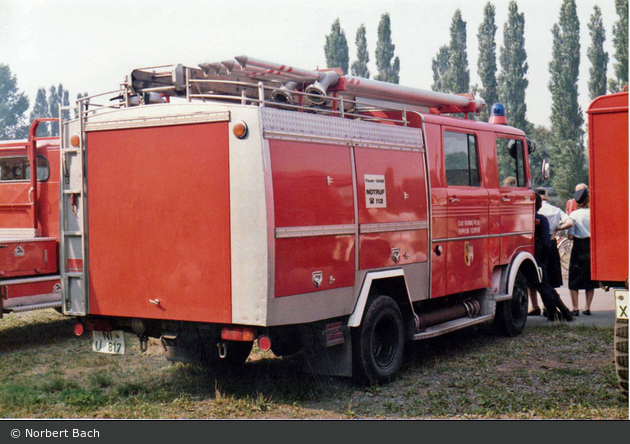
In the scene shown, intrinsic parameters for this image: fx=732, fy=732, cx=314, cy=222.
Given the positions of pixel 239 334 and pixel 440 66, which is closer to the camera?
pixel 239 334

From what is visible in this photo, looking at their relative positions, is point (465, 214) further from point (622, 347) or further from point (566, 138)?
point (566, 138)

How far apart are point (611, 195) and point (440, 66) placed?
1740 centimetres

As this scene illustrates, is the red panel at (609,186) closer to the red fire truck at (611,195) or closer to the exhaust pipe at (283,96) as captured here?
the red fire truck at (611,195)

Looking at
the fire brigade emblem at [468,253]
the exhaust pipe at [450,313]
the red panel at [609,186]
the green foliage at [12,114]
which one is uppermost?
the green foliage at [12,114]

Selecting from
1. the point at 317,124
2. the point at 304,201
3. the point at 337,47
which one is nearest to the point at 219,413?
the point at 304,201

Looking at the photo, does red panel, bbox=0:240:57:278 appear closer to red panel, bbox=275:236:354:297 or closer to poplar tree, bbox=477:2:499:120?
red panel, bbox=275:236:354:297

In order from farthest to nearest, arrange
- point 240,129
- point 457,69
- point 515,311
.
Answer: point 457,69 < point 515,311 < point 240,129

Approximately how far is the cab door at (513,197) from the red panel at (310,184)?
355cm

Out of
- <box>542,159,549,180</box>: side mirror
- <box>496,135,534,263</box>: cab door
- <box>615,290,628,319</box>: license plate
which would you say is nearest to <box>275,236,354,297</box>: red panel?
<box>615,290,628,319</box>: license plate

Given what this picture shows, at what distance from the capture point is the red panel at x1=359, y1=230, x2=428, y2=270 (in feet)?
22.9

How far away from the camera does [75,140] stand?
22.7ft

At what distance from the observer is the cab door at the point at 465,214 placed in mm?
8430

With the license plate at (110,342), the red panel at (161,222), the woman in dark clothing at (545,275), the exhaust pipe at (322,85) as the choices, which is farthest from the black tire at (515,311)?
the license plate at (110,342)

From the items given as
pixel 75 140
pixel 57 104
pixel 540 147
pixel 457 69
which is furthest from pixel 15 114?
pixel 540 147
